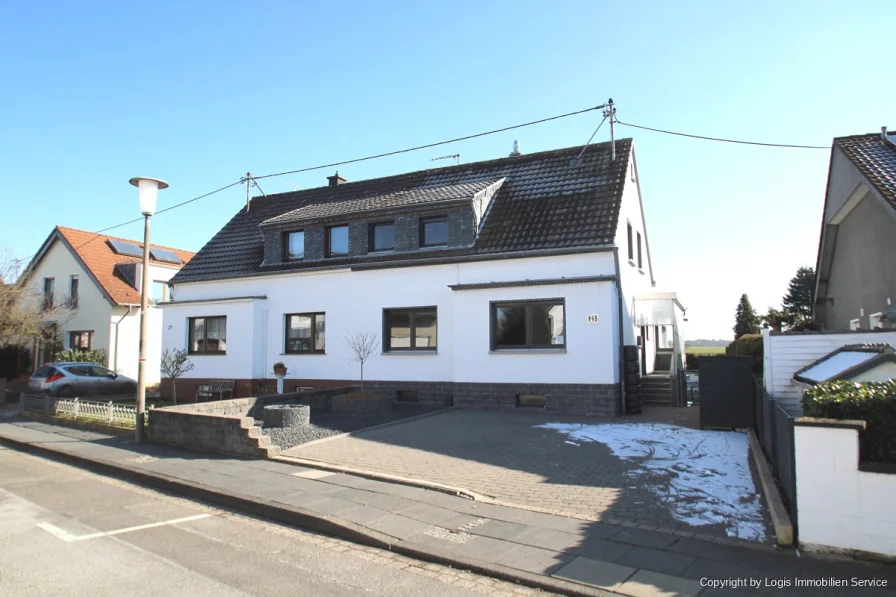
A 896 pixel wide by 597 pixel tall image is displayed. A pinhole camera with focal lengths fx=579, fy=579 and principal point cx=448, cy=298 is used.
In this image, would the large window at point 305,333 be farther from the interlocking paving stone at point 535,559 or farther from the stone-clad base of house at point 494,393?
the interlocking paving stone at point 535,559

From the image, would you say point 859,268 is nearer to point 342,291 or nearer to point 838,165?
point 838,165

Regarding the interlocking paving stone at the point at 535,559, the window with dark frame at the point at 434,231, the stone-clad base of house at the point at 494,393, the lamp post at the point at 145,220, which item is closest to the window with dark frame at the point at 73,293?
the stone-clad base of house at the point at 494,393

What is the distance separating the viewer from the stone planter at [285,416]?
12.2m

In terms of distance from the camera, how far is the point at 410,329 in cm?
1741

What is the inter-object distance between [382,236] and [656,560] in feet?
47.8

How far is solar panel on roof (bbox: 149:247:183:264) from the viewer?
34312 mm

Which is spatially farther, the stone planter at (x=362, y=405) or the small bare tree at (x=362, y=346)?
the small bare tree at (x=362, y=346)

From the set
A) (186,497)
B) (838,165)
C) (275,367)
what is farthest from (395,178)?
(186,497)

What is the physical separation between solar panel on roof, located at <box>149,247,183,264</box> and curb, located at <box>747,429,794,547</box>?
33.6 metres

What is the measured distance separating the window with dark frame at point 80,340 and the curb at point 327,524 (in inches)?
862

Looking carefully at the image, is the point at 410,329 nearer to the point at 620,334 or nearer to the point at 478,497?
the point at 620,334

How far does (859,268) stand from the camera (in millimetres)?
14906

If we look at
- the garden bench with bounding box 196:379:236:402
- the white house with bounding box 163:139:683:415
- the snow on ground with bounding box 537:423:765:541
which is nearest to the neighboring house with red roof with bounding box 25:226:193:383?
the white house with bounding box 163:139:683:415

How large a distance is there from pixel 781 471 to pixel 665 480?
60.4 inches
